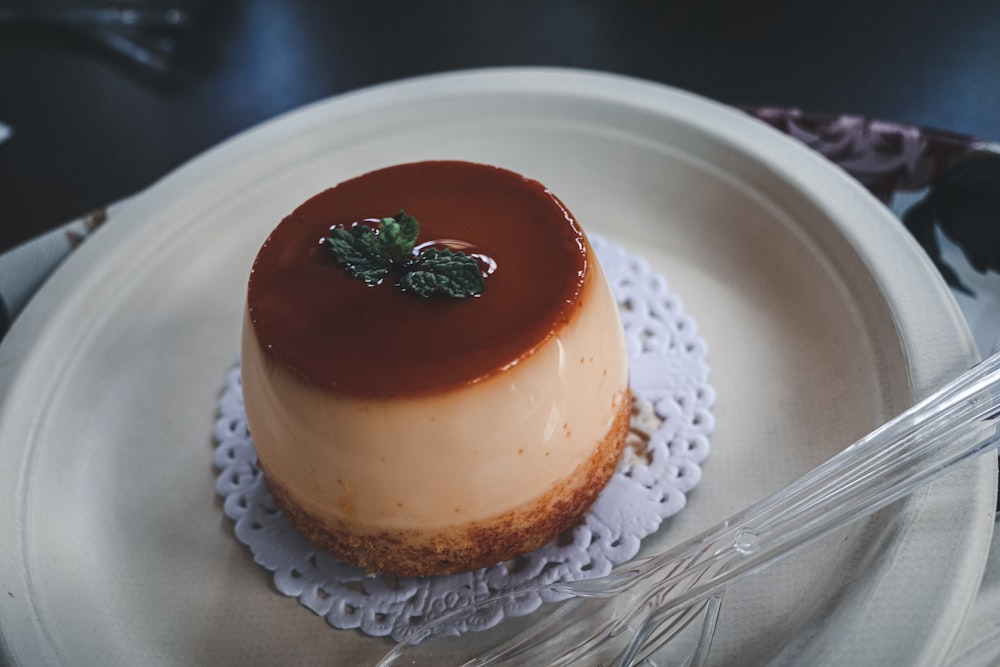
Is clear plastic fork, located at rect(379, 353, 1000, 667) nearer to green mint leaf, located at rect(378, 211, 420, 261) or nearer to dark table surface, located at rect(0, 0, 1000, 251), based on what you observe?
green mint leaf, located at rect(378, 211, 420, 261)

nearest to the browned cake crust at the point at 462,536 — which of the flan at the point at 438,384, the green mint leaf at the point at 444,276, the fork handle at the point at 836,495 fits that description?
the flan at the point at 438,384

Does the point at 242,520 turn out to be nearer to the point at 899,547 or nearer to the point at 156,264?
the point at 156,264

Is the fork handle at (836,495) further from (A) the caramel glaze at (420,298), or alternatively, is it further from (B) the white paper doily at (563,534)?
(A) the caramel glaze at (420,298)

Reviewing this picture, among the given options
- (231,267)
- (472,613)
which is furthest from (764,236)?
(231,267)

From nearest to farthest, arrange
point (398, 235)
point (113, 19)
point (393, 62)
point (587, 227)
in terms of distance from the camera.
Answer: point (398, 235), point (587, 227), point (393, 62), point (113, 19)

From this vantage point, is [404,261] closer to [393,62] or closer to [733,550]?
[733,550]

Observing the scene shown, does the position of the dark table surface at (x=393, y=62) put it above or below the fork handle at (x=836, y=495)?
above

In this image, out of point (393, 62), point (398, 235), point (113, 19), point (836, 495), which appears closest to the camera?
point (836, 495)

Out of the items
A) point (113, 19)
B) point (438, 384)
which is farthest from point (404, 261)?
point (113, 19)
